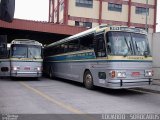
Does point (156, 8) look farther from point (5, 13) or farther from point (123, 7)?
point (5, 13)

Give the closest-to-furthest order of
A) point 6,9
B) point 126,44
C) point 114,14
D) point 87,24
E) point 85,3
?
1. point 6,9
2. point 126,44
3. point 87,24
4. point 85,3
5. point 114,14

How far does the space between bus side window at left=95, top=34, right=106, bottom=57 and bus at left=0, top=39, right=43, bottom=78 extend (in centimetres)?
807

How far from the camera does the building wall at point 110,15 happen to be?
53.1 m

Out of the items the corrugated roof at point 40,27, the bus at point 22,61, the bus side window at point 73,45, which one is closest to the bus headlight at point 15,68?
the bus at point 22,61

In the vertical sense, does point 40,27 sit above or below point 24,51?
above

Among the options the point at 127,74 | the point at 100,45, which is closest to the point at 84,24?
the point at 100,45

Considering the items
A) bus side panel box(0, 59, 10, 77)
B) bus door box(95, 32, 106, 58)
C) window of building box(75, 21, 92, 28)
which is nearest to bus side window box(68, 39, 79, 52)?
bus door box(95, 32, 106, 58)

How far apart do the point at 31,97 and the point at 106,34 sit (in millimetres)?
4235

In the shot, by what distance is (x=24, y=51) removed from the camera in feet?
70.0

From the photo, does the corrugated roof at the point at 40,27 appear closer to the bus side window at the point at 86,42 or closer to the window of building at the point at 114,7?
the bus side window at the point at 86,42

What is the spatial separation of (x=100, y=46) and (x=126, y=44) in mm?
1230

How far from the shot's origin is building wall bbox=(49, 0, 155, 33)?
5306cm

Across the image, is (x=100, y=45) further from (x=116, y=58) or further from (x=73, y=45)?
(x=73, y=45)

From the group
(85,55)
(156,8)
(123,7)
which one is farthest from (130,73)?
(156,8)
